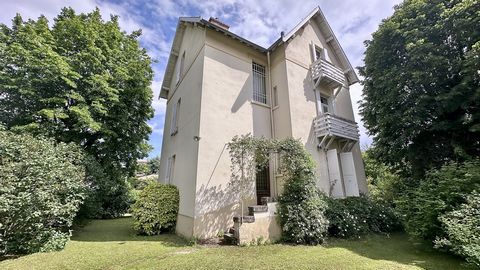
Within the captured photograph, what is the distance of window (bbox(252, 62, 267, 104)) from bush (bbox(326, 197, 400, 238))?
6.81 meters

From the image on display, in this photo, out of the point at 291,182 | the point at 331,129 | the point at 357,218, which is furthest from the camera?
the point at 331,129

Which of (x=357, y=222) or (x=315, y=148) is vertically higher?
(x=315, y=148)

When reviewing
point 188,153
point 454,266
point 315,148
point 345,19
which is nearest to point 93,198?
point 188,153

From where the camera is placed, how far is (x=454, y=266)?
5.91m

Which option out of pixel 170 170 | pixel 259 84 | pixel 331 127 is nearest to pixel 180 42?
pixel 259 84

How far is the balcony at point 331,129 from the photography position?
40.4 feet

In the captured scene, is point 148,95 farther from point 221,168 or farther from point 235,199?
point 235,199

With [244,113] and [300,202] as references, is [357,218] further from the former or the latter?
[244,113]

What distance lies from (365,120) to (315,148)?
5175 mm

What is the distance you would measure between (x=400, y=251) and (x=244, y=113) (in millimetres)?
8655

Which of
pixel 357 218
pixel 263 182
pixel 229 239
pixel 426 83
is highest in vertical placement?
pixel 426 83

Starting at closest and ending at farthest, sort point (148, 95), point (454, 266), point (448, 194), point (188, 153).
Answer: point (454, 266), point (448, 194), point (188, 153), point (148, 95)

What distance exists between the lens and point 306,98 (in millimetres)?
13000

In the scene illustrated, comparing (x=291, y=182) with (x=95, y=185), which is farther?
(x=95, y=185)
